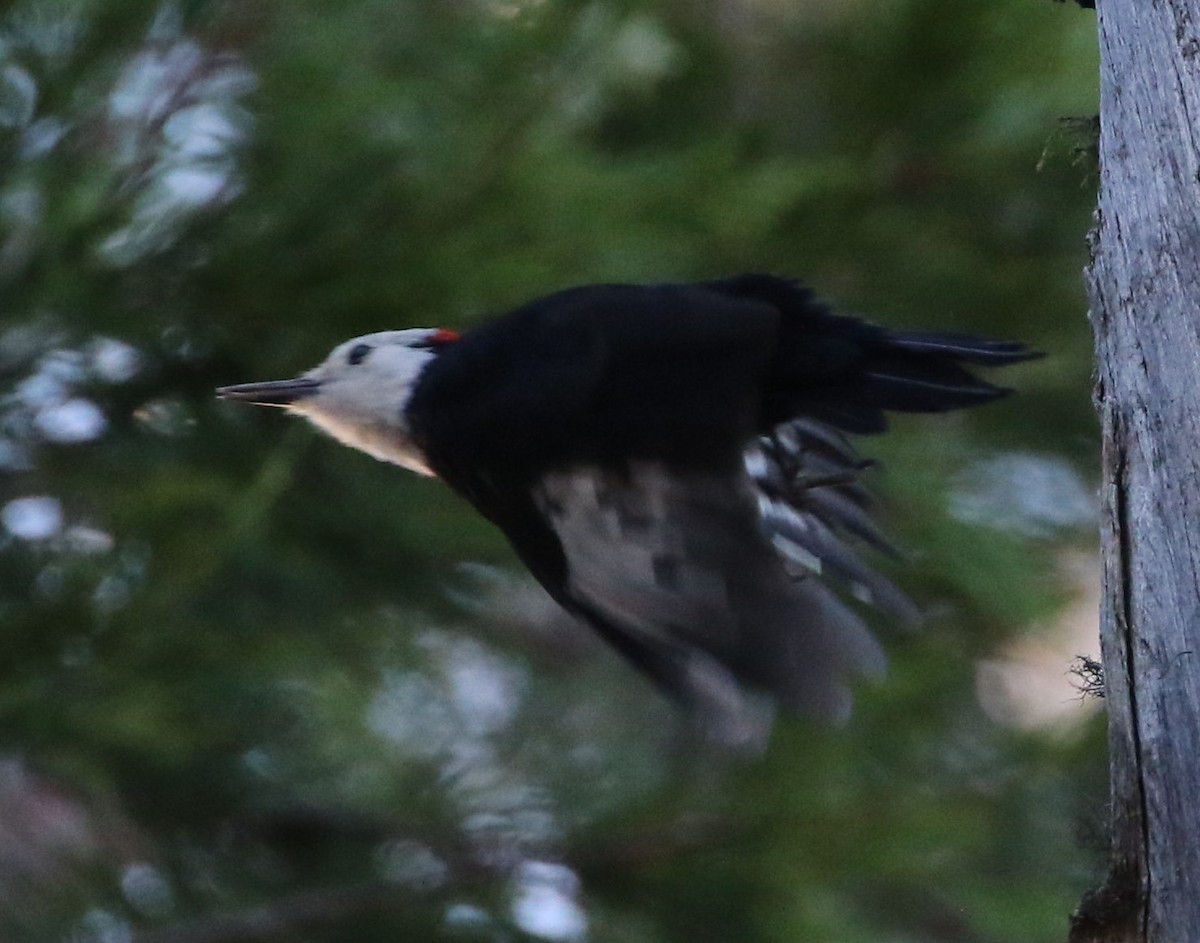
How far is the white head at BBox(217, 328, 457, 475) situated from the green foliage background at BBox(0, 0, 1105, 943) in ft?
0.58

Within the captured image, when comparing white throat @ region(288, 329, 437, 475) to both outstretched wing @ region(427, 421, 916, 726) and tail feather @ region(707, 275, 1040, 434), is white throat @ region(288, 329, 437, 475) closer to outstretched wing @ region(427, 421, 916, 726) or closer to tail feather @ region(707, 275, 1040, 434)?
outstretched wing @ region(427, 421, 916, 726)

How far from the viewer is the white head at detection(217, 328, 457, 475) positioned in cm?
222

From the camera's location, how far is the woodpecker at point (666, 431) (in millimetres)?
1916

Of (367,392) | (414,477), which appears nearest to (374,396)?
(367,392)

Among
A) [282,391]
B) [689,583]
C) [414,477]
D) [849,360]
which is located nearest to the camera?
[689,583]

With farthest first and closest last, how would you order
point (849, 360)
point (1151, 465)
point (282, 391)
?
point (282, 391), point (849, 360), point (1151, 465)

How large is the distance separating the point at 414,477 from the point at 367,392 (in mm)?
788

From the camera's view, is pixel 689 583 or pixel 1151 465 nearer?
pixel 1151 465

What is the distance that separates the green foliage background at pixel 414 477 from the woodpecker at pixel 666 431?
0.54ft

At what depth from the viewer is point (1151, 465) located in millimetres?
1518

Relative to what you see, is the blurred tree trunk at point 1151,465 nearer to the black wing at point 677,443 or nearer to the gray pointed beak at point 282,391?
the black wing at point 677,443

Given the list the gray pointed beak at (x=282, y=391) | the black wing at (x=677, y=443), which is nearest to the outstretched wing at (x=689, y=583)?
the black wing at (x=677, y=443)

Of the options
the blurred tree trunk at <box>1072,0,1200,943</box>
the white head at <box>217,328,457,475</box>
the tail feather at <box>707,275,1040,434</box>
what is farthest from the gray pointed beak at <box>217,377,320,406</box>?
the blurred tree trunk at <box>1072,0,1200,943</box>

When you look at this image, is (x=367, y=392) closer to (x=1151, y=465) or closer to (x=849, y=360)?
(x=849, y=360)
